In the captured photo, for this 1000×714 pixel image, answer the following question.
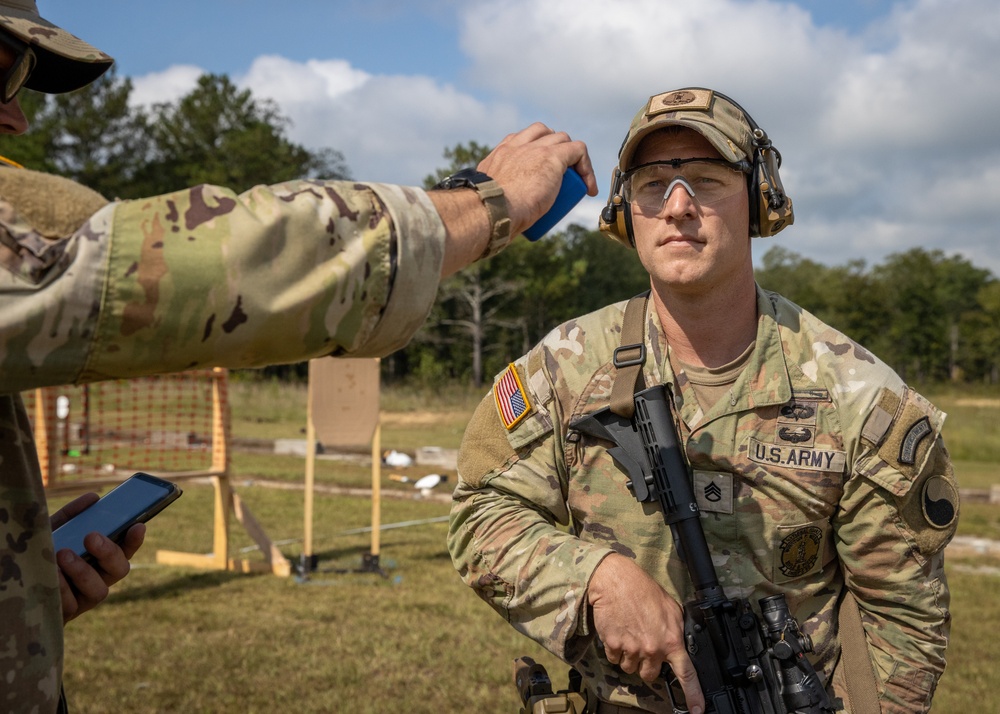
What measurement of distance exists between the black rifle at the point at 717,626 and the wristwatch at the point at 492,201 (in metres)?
1.12

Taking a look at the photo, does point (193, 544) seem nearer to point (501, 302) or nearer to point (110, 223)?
point (110, 223)

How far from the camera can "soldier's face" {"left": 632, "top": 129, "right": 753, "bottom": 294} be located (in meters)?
2.73

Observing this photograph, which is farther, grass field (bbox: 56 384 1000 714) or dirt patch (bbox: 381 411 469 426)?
dirt patch (bbox: 381 411 469 426)

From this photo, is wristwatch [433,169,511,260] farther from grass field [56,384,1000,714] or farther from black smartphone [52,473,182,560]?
grass field [56,384,1000,714]

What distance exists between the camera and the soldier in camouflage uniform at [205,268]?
1.24m

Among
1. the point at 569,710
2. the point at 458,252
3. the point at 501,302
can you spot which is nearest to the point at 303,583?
the point at 569,710

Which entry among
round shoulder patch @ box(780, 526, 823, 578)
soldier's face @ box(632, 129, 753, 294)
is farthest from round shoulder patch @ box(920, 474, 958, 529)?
soldier's face @ box(632, 129, 753, 294)

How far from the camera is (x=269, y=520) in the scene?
1248cm

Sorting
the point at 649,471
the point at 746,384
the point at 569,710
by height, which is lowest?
the point at 569,710

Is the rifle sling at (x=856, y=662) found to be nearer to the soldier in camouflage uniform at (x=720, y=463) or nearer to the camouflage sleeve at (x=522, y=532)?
the soldier in camouflage uniform at (x=720, y=463)

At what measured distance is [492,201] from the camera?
5.23ft

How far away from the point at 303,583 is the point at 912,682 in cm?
722

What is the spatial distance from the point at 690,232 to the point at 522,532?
1.01m

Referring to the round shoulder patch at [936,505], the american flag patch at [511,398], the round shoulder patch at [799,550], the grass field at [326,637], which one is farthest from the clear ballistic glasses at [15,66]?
the grass field at [326,637]
